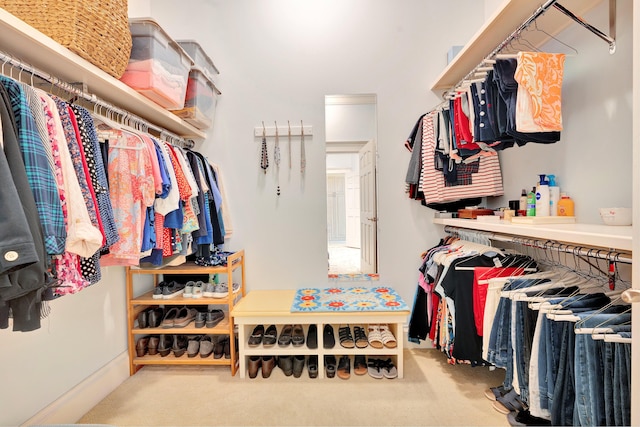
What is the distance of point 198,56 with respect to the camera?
2.06 metres

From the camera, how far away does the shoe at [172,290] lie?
6.68 ft

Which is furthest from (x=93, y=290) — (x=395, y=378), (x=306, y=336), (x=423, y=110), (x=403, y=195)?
(x=423, y=110)

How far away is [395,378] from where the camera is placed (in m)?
1.91

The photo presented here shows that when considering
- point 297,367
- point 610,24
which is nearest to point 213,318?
point 297,367

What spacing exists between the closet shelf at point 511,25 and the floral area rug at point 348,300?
1621 mm

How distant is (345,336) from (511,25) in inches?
81.2

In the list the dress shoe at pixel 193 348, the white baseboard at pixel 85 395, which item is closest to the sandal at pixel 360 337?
the dress shoe at pixel 193 348

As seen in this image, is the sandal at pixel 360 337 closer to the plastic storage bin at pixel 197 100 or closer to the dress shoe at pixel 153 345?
the dress shoe at pixel 153 345

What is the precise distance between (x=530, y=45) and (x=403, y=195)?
1202 mm

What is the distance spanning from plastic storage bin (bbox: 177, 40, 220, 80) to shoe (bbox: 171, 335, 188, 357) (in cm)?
190

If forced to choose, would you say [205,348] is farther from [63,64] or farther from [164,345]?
[63,64]

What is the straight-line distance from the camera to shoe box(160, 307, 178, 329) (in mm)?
2039

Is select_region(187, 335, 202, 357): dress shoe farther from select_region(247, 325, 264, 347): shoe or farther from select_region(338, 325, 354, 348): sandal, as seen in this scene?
select_region(338, 325, 354, 348): sandal

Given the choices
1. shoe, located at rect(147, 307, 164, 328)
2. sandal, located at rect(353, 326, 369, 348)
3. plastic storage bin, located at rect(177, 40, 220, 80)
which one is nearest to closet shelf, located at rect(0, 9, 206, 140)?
plastic storage bin, located at rect(177, 40, 220, 80)
